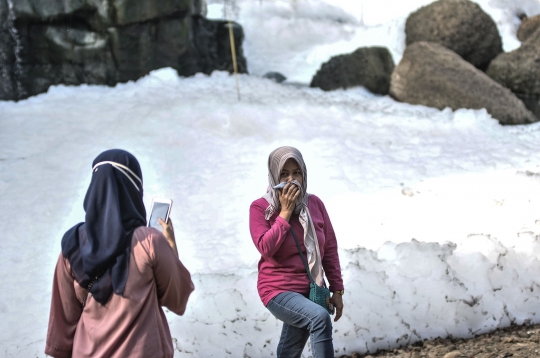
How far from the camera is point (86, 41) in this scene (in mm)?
10539

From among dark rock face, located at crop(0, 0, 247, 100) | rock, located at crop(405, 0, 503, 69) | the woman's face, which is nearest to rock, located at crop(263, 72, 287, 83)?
dark rock face, located at crop(0, 0, 247, 100)

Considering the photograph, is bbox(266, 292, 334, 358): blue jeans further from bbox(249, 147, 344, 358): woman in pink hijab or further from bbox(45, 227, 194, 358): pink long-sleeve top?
bbox(45, 227, 194, 358): pink long-sleeve top

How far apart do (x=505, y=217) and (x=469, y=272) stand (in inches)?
52.1

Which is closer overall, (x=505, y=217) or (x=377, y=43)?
(x=505, y=217)

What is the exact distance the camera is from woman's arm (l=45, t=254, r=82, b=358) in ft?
8.33

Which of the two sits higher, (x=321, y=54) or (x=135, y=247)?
Answer: (x=135, y=247)

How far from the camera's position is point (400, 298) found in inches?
182

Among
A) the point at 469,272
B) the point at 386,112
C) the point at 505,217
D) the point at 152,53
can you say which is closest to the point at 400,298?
the point at 469,272

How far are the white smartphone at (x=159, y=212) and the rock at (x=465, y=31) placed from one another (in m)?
10.3

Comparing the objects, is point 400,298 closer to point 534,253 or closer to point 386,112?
point 534,253

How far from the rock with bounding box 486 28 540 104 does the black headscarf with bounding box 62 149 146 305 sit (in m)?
9.89

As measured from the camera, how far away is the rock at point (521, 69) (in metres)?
11.0

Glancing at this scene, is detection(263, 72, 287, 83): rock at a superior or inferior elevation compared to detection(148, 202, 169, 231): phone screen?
inferior

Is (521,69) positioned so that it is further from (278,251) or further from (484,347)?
(278,251)
